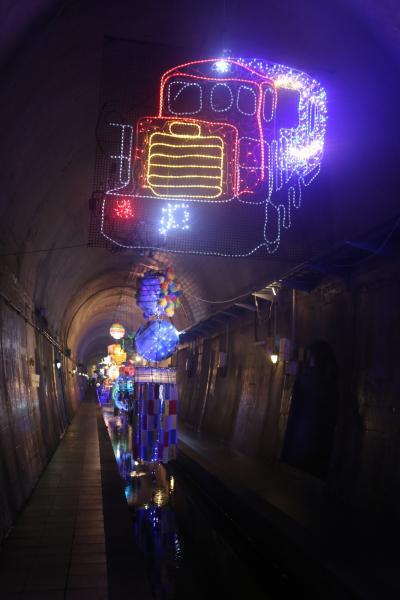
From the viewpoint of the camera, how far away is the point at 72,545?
6578 mm

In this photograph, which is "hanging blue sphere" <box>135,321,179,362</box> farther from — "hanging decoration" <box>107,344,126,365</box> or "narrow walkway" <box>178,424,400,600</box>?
"hanging decoration" <box>107,344,126,365</box>

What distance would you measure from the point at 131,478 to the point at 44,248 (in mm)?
6295

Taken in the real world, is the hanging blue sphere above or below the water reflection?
above

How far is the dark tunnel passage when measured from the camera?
6.46 m

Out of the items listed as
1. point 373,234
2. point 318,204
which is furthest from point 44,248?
point 373,234

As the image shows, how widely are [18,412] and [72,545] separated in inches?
129

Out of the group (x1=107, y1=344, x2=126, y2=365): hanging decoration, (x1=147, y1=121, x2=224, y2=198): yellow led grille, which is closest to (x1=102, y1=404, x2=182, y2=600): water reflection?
(x1=147, y1=121, x2=224, y2=198): yellow led grille

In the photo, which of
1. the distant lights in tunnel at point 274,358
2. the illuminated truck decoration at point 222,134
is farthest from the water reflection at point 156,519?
the illuminated truck decoration at point 222,134

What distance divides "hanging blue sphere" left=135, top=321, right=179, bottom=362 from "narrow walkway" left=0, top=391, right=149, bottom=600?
298 centimetres

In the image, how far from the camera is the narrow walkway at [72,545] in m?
5.21

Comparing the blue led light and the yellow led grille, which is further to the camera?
the blue led light

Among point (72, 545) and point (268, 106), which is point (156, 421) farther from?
point (268, 106)

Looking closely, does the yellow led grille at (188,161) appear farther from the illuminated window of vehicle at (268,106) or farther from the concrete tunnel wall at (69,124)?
the concrete tunnel wall at (69,124)

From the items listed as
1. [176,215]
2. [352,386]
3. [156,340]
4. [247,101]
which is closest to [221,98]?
[247,101]
